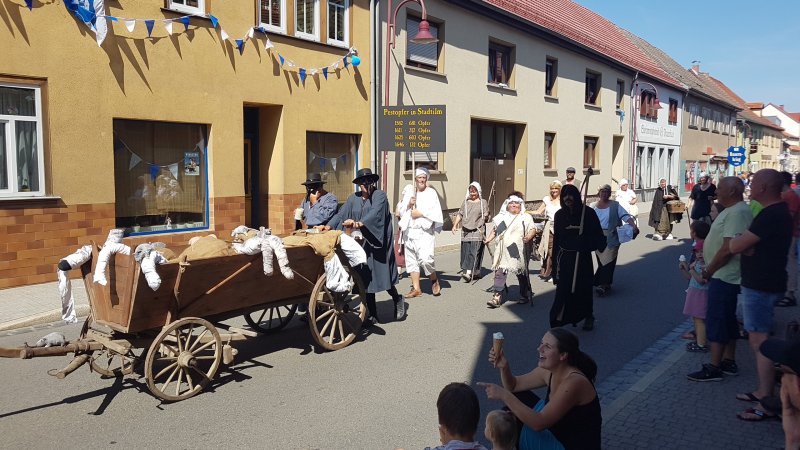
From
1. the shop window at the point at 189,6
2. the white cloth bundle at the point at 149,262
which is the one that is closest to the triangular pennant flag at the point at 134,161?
the shop window at the point at 189,6

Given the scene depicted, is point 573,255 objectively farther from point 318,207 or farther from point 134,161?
point 134,161

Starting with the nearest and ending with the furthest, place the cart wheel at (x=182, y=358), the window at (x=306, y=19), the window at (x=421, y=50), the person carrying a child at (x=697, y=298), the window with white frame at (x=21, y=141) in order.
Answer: the cart wheel at (x=182, y=358) → the person carrying a child at (x=697, y=298) → the window with white frame at (x=21, y=141) → the window at (x=306, y=19) → the window at (x=421, y=50)

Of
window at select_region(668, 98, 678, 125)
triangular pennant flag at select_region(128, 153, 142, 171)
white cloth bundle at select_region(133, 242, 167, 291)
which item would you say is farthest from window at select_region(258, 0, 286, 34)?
window at select_region(668, 98, 678, 125)

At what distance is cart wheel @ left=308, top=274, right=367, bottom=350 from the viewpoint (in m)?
6.23

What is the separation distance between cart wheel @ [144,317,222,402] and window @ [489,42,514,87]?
16060mm

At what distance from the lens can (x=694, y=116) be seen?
131 ft

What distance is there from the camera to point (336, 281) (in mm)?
6242

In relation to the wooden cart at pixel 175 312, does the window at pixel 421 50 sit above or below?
above

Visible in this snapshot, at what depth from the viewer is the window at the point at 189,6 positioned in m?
11.2

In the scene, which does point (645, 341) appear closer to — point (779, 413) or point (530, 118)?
point (779, 413)

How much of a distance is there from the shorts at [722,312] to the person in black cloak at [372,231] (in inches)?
137

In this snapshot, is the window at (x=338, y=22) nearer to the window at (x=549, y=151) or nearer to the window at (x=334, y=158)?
the window at (x=334, y=158)

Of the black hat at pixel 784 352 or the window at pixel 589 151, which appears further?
the window at pixel 589 151

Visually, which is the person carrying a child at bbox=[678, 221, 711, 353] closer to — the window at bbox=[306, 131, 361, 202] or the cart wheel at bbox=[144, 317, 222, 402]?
the cart wheel at bbox=[144, 317, 222, 402]
